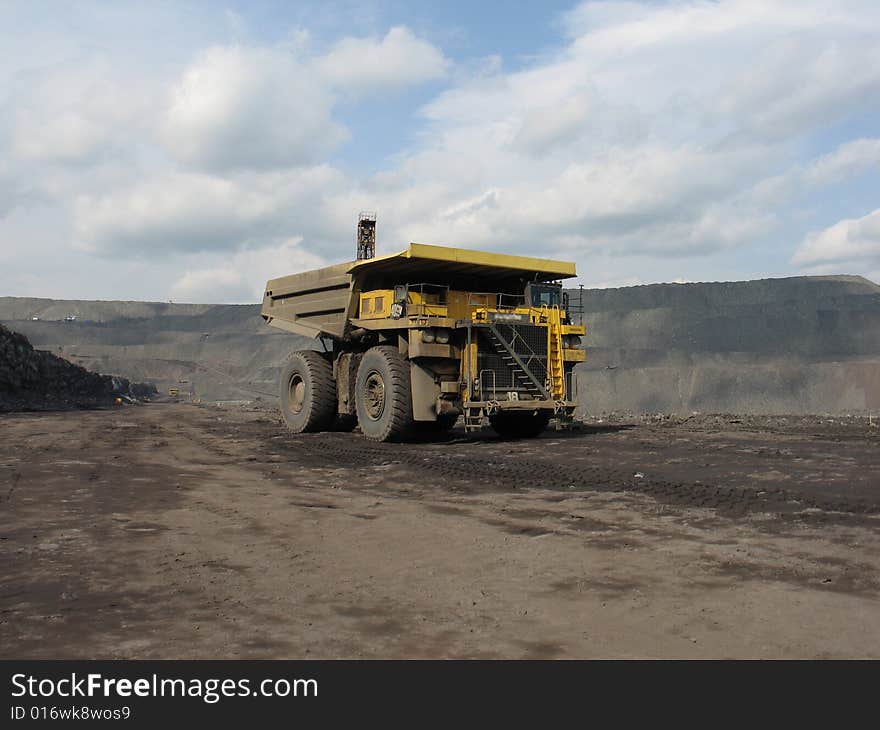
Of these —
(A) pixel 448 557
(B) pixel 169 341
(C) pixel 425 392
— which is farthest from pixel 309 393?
(B) pixel 169 341

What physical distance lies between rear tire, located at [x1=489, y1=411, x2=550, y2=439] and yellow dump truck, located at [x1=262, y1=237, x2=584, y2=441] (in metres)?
0.02

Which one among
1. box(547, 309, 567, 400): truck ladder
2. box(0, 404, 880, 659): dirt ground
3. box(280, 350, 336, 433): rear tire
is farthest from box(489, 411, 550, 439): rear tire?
box(0, 404, 880, 659): dirt ground

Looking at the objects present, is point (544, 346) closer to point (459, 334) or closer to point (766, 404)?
point (459, 334)

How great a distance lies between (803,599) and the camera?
358 cm

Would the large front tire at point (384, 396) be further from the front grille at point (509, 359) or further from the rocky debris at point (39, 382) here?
the rocky debris at point (39, 382)

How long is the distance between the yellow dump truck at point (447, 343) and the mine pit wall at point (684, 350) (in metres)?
18.6

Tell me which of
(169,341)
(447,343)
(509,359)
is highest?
(169,341)

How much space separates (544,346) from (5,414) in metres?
14.2

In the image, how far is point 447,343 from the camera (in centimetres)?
1127

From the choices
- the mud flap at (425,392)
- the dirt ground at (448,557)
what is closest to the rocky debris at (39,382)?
the mud flap at (425,392)

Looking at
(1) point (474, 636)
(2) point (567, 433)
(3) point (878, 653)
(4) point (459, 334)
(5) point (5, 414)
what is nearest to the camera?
(3) point (878, 653)

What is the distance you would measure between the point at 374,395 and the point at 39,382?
17934 mm

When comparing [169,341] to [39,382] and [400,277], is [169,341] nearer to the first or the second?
[39,382]
